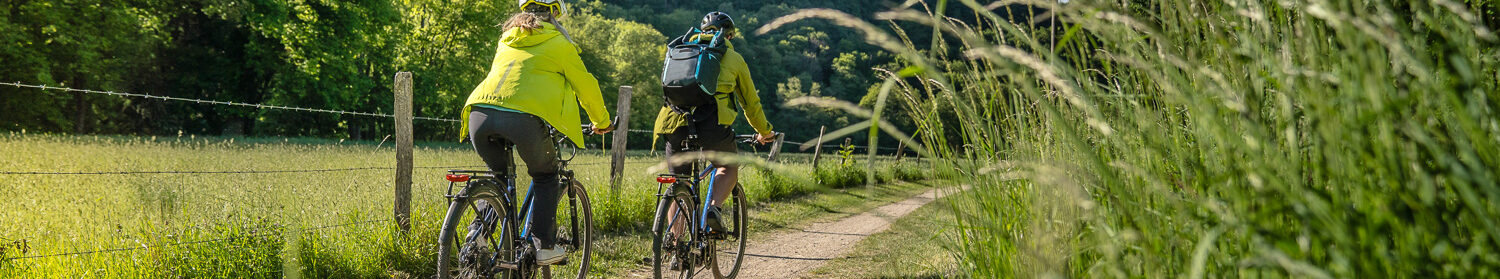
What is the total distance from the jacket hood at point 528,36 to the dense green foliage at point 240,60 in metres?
23.2

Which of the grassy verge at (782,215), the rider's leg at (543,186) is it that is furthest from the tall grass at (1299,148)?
the rider's leg at (543,186)

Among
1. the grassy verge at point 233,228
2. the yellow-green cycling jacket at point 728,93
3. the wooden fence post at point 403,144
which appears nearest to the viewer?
the grassy verge at point 233,228

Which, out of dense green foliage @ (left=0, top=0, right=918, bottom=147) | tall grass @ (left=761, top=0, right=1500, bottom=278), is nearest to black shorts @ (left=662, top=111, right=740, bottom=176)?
tall grass @ (left=761, top=0, right=1500, bottom=278)

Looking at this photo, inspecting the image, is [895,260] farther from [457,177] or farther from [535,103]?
[457,177]

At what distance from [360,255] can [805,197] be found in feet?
23.8

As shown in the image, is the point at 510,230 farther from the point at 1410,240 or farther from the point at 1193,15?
the point at 1410,240

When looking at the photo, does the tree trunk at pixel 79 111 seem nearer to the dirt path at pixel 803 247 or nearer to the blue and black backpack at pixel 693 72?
the dirt path at pixel 803 247

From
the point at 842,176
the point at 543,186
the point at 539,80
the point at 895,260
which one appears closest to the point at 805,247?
the point at 895,260

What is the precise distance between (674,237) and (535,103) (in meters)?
1.25

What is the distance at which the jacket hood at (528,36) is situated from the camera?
141 inches

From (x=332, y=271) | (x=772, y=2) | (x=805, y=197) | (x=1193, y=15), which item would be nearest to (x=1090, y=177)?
(x=1193, y=15)

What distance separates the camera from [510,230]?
377cm

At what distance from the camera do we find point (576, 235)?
431cm

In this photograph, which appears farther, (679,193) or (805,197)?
(805,197)
